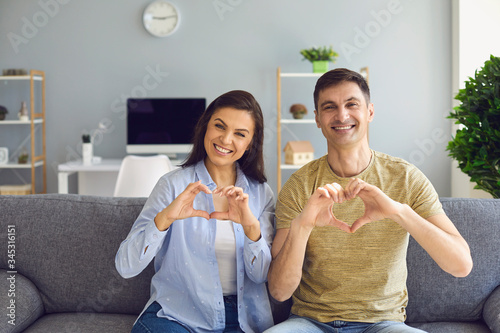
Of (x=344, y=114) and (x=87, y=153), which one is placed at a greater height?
(x=344, y=114)

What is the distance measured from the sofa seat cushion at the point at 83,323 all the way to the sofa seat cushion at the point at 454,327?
38.0 inches

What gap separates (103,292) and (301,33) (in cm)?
379

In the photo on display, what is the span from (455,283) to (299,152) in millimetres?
2975

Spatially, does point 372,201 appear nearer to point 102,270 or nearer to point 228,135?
point 228,135

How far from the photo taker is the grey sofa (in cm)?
171

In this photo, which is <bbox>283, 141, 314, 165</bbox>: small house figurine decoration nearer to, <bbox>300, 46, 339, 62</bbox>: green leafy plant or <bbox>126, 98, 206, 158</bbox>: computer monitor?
<bbox>300, 46, 339, 62</bbox>: green leafy plant

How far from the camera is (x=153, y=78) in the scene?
5.02 metres

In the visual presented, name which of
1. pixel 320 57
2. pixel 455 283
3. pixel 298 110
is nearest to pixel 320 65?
pixel 320 57

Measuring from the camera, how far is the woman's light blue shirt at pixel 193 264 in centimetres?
151

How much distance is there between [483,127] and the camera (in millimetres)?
2252

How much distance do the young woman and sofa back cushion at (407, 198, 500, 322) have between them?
502mm

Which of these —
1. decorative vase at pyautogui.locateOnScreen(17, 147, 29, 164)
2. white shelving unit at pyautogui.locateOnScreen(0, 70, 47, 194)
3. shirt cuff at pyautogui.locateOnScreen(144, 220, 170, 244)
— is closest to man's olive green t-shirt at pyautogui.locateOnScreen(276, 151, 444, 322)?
shirt cuff at pyautogui.locateOnScreen(144, 220, 170, 244)

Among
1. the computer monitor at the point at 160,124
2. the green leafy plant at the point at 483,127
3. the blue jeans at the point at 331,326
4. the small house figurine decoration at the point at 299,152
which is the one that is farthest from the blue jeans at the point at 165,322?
the computer monitor at the point at 160,124

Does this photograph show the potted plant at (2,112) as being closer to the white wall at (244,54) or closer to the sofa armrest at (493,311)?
the white wall at (244,54)
